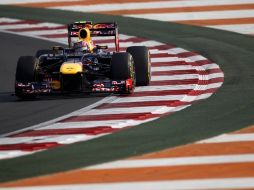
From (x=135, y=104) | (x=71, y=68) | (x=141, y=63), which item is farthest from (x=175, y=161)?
(x=141, y=63)

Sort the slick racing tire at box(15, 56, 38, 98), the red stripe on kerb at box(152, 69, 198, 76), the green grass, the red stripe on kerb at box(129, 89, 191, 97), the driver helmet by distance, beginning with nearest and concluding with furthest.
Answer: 1. the green grass
2. the slick racing tire at box(15, 56, 38, 98)
3. the red stripe on kerb at box(129, 89, 191, 97)
4. the driver helmet
5. the red stripe on kerb at box(152, 69, 198, 76)

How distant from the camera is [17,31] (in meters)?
28.6

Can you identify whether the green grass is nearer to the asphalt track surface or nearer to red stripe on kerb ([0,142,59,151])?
red stripe on kerb ([0,142,59,151])

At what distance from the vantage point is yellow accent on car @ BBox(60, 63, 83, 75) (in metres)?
19.1

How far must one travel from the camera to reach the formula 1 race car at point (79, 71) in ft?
63.0

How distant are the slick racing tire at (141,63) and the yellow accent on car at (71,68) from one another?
144 cm

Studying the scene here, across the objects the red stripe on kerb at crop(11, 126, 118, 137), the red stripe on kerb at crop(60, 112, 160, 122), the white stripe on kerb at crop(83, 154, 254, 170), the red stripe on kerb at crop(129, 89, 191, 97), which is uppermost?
the red stripe on kerb at crop(129, 89, 191, 97)

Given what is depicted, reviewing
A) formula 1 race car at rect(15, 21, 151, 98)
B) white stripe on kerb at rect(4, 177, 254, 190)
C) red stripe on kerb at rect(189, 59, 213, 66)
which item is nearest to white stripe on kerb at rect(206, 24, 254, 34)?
red stripe on kerb at rect(189, 59, 213, 66)

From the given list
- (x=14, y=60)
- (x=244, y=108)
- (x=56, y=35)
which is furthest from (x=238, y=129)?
(x=56, y=35)

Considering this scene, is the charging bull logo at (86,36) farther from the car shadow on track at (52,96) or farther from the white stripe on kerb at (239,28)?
the white stripe on kerb at (239,28)

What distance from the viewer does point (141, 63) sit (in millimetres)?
20312

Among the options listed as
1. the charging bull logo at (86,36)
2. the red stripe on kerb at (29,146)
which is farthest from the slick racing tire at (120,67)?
the red stripe on kerb at (29,146)

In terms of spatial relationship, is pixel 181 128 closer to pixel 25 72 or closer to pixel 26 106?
pixel 26 106

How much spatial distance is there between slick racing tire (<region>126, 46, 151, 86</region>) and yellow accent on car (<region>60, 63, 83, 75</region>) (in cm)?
144
